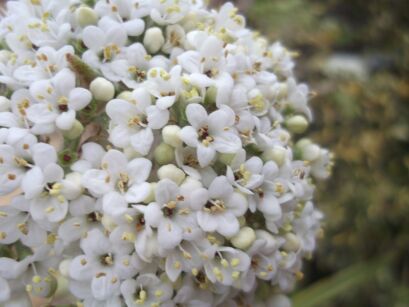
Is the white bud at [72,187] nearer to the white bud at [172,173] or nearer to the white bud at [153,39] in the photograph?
the white bud at [172,173]

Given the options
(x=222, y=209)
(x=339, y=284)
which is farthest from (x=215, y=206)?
(x=339, y=284)

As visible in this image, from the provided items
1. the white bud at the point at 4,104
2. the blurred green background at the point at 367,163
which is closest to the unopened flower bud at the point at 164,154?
the white bud at the point at 4,104

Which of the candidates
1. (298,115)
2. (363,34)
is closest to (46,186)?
(298,115)

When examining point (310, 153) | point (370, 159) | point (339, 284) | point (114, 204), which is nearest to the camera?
point (114, 204)

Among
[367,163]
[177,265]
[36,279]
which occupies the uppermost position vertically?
[177,265]

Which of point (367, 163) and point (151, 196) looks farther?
point (367, 163)

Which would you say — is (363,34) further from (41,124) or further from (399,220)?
(41,124)

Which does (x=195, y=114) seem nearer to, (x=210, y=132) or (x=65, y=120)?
(x=210, y=132)
